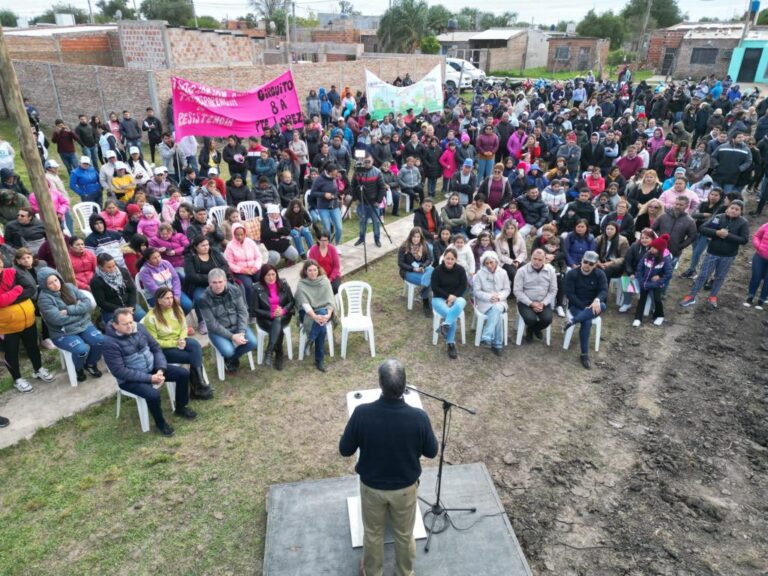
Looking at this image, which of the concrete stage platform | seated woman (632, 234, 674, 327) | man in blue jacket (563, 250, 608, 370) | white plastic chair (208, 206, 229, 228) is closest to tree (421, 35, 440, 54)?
white plastic chair (208, 206, 229, 228)

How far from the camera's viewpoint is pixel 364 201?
34.3ft

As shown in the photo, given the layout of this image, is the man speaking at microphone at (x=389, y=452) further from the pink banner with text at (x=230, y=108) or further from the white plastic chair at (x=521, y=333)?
the pink banner with text at (x=230, y=108)

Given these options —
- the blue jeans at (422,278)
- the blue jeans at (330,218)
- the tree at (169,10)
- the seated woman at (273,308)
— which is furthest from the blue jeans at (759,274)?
the tree at (169,10)

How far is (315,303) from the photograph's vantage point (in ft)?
22.8

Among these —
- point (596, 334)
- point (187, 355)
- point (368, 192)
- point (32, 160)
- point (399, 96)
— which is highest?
point (32, 160)

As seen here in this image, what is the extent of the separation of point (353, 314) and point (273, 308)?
4.05 feet

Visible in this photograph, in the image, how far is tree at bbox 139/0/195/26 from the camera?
6094cm

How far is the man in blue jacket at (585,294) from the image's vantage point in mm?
7180

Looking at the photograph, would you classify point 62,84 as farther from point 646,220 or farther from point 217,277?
point 646,220

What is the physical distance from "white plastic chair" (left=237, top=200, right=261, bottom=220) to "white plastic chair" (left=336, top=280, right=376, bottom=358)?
3282 millimetres

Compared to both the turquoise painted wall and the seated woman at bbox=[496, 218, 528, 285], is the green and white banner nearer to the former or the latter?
the seated woman at bbox=[496, 218, 528, 285]

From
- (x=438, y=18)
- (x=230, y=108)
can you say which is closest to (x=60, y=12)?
(x=438, y=18)

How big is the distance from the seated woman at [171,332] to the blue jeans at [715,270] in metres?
7.70

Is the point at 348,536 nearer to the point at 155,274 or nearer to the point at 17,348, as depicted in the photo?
the point at 155,274
